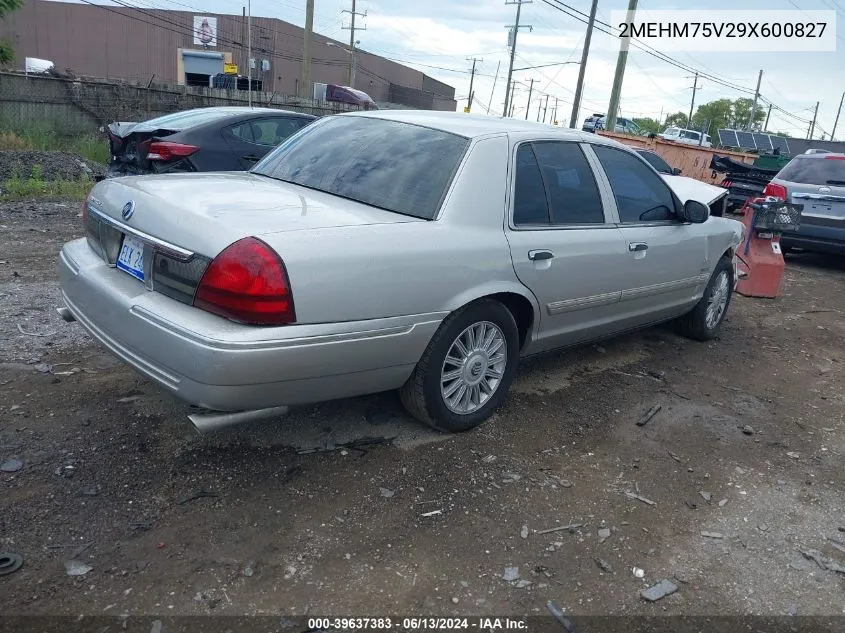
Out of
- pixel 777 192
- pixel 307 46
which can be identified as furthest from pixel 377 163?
pixel 307 46

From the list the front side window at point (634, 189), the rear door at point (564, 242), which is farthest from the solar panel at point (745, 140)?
the rear door at point (564, 242)

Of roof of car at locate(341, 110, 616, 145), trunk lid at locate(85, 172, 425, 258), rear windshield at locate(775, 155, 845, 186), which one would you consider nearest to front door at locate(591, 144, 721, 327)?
roof of car at locate(341, 110, 616, 145)

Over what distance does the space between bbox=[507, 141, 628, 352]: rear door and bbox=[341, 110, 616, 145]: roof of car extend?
0.43ft

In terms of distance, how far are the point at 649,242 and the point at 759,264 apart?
376cm

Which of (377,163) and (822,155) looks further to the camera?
(822,155)

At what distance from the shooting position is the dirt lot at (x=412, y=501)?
2518mm

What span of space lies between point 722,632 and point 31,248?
6946mm

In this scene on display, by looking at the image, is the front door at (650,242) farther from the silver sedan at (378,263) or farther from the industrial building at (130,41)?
the industrial building at (130,41)

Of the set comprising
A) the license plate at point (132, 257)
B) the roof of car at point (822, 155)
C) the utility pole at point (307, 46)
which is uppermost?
the utility pole at point (307, 46)

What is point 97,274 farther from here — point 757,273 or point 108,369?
point 757,273

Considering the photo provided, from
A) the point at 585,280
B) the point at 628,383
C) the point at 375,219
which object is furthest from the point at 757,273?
the point at 375,219

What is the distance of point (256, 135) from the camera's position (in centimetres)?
847

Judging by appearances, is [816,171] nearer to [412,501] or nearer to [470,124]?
[470,124]

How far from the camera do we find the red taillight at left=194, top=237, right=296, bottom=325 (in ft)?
8.75
